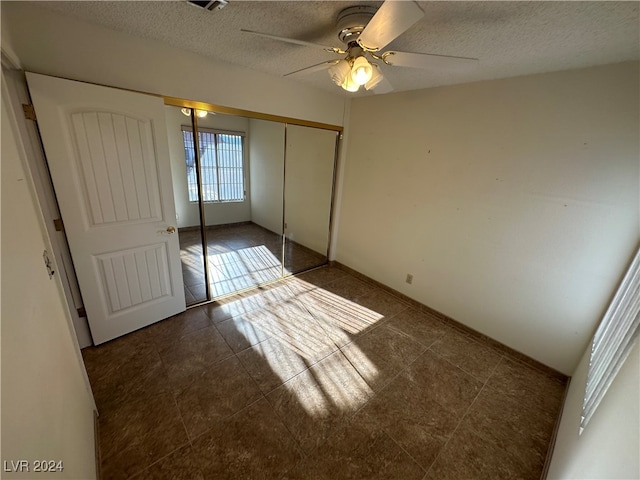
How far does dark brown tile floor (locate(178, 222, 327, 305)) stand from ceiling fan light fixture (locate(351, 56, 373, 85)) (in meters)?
2.54

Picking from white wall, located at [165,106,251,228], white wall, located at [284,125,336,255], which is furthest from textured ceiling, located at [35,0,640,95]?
white wall, located at [284,125,336,255]

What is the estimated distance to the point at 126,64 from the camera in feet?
5.66

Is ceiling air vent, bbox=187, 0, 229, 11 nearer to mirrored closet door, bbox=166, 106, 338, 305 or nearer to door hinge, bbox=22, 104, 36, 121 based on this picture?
door hinge, bbox=22, 104, 36, 121

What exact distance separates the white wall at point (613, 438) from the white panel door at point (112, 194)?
2.75 metres

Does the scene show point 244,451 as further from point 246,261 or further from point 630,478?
point 246,261

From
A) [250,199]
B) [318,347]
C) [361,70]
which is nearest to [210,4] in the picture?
[361,70]

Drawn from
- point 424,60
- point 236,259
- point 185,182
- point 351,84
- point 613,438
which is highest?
point 424,60

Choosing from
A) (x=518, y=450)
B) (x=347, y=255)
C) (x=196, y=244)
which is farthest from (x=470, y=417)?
(x=196, y=244)

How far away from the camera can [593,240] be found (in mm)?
1737

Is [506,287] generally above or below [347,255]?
above

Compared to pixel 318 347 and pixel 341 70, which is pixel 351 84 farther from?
pixel 318 347

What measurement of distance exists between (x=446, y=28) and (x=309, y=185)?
105 inches

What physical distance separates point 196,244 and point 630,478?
14.0 ft

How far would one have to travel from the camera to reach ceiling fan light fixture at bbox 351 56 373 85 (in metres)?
1.37
